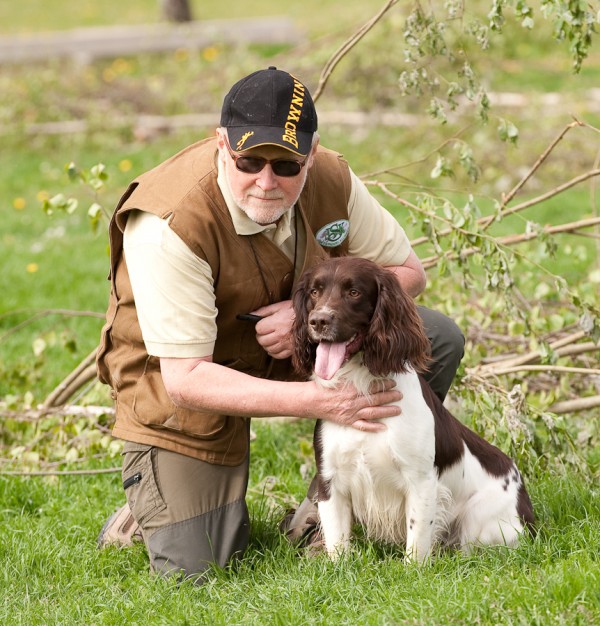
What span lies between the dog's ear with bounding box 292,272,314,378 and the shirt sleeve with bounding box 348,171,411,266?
2.37 feet

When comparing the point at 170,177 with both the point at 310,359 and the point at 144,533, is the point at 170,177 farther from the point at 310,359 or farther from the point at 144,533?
the point at 144,533

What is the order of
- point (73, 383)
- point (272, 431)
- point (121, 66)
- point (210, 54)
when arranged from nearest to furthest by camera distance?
point (272, 431) < point (73, 383) < point (210, 54) < point (121, 66)

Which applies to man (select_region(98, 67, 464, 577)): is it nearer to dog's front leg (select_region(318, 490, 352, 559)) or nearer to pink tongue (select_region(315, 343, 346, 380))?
pink tongue (select_region(315, 343, 346, 380))

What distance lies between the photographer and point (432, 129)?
11.4m

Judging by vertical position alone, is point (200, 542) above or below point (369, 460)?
below

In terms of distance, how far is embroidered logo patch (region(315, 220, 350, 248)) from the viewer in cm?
425

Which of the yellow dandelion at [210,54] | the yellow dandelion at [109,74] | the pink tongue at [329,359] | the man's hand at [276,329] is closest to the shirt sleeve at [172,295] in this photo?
the man's hand at [276,329]

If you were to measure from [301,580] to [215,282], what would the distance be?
3.83ft

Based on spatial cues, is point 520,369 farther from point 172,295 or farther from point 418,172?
point 418,172

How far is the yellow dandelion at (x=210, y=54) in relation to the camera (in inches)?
629

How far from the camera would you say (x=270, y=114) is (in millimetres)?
3730

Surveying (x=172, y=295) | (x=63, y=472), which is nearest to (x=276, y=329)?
(x=172, y=295)

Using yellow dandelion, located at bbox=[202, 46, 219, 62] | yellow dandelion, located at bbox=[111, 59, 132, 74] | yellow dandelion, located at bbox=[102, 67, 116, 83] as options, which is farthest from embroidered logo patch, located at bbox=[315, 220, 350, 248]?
yellow dandelion, located at bbox=[111, 59, 132, 74]

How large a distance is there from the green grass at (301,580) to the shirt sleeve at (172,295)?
878 millimetres
